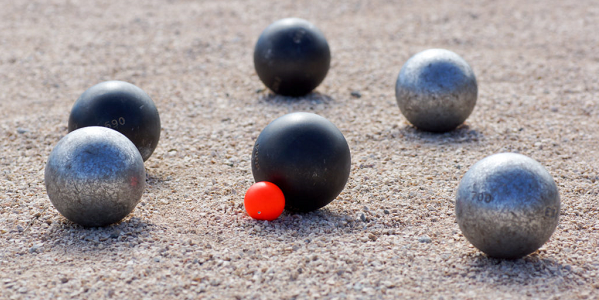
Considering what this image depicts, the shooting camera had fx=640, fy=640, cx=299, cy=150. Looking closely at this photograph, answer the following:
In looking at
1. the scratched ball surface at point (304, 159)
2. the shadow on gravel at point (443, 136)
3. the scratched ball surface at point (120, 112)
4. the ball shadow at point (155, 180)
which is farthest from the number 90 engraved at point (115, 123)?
the shadow on gravel at point (443, 136)

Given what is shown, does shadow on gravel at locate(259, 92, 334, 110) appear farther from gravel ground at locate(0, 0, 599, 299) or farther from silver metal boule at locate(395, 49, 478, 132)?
silver metal boule at locate(395, 49, 478, 132)

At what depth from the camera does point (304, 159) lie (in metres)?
6.51

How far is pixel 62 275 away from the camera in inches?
220

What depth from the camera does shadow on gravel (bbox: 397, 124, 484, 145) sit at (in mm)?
9211

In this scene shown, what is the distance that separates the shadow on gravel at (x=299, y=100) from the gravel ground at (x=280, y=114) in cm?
5

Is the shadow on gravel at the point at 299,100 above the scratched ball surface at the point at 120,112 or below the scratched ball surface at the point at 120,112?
below

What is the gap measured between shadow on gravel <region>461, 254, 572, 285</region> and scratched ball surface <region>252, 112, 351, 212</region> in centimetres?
163

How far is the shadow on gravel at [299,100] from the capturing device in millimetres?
10648

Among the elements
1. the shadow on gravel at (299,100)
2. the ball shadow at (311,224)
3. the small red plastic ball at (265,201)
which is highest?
the small red plastic ball at (265,201)

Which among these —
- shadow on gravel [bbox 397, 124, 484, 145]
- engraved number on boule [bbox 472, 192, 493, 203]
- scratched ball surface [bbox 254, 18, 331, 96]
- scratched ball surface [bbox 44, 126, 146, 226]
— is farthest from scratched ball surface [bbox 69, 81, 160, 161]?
engraved number on boule [bbox 472, 192, 493, 203]

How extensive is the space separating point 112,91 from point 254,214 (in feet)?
8.17

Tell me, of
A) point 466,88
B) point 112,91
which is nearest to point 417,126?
point 466,88

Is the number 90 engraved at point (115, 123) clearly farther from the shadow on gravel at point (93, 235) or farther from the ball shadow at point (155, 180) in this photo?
the shadow on gravel at point (93, 235)

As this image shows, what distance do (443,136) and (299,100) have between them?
266 cm
